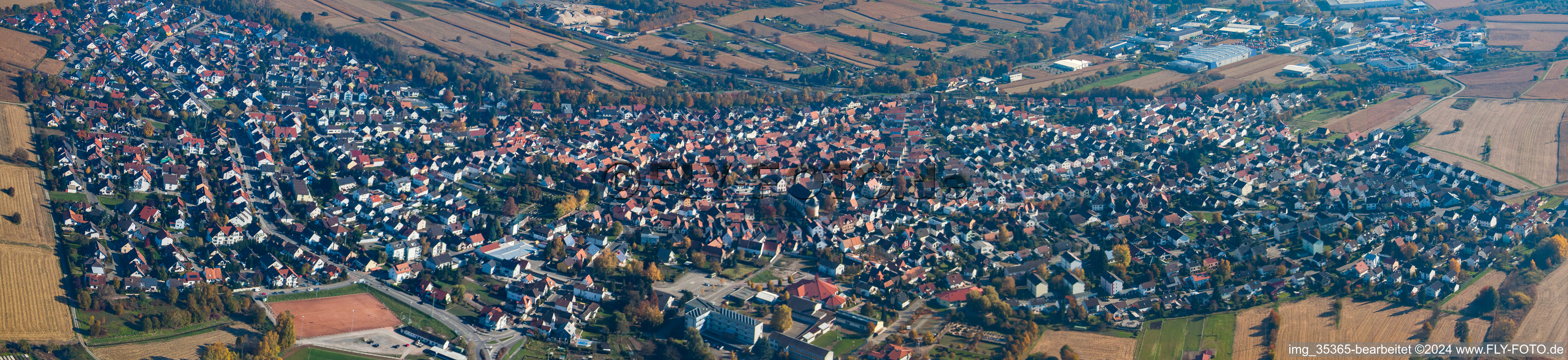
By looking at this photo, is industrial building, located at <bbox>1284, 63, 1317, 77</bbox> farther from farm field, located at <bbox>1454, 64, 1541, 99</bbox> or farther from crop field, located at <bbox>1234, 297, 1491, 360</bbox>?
crop field, located at <bbox>1234, 297, 1491, 360</bbox>

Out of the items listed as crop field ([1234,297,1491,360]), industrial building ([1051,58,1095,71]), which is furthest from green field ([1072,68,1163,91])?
crop field ([1234,297,1491,360])

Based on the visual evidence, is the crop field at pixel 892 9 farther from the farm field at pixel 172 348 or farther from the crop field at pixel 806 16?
the farm field at pixel 172 348

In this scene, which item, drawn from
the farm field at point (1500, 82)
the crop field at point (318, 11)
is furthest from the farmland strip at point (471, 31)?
the farm field at point (1500, 82)

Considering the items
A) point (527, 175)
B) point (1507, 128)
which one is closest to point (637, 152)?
point (527, 175)

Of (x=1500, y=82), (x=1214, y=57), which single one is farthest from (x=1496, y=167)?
(x=1214, y=57)

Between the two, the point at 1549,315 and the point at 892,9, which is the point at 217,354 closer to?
the point at 1549,315

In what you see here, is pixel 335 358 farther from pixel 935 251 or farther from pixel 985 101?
pixel 985 101
